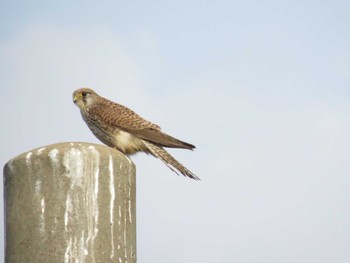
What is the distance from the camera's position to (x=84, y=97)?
7.62 m

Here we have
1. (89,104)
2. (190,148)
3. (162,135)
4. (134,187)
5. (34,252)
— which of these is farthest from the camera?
(89,104)

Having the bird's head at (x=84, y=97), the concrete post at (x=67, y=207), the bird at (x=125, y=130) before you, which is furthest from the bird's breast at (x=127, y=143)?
the concrete post at (x=67, y=207)

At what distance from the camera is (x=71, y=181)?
10.4 feet

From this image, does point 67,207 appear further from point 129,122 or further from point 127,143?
point 129,122

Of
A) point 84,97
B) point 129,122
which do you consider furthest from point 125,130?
point 84,97

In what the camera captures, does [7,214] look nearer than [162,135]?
Yes

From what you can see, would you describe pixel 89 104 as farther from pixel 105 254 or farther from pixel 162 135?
pixel 105 254

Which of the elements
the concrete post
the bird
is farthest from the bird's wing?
the concrete post

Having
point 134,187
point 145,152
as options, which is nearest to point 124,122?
point 145,152

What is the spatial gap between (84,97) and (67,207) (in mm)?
4561

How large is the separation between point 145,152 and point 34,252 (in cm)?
386

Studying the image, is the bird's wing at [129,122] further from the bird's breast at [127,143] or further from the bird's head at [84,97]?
the bird's head at [84,97]

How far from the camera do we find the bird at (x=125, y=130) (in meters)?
6.70

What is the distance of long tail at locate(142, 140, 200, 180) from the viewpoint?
6125 millimetres
